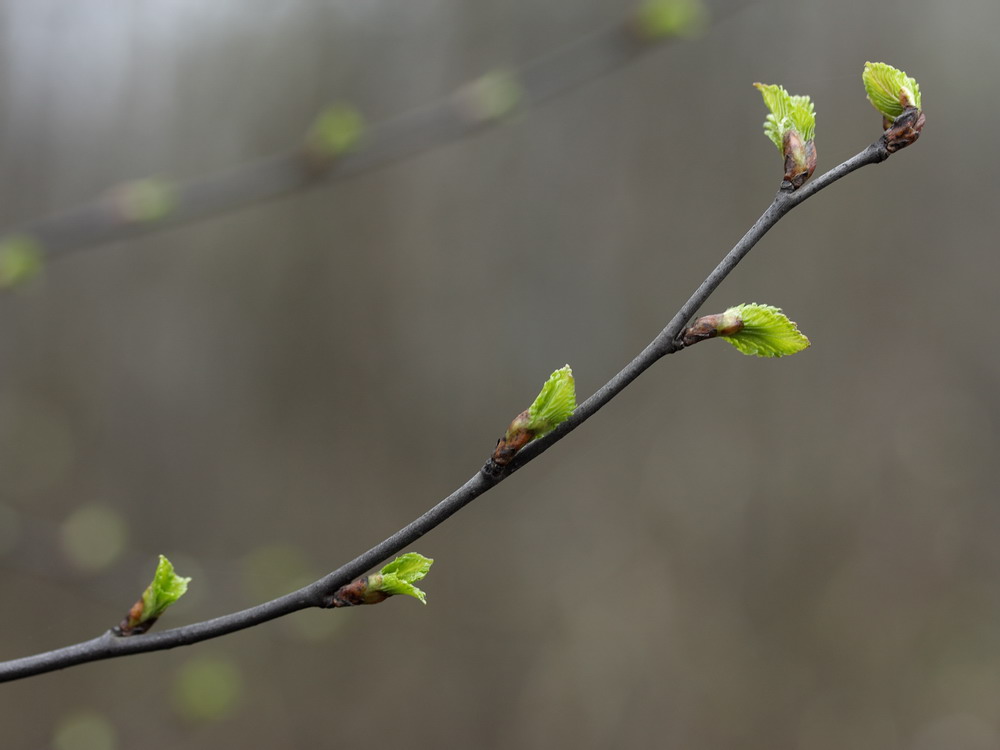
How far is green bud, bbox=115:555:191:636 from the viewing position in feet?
1.34

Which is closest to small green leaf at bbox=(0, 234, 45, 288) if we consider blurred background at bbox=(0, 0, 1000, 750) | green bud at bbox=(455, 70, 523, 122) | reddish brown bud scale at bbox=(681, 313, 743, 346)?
green bud at bbox=(455, 70, 523, 122)

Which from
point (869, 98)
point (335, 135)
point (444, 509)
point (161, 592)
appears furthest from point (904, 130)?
point (335, 135)

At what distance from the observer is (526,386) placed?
2.27 m

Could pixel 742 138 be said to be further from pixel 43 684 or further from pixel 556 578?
pixel 43 684

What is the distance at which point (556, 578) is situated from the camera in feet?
7.23

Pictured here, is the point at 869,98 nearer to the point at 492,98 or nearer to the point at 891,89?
the point at 891,89

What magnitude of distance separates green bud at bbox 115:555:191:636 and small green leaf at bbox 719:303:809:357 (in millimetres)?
316

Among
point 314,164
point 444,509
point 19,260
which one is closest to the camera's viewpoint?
point 444,509

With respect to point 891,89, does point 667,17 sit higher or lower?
higher

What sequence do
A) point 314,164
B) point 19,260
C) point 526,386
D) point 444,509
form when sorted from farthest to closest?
point 526,386, point 314,164, point 19,260, point 444,509

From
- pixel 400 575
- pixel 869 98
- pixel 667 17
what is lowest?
pixel 400 575

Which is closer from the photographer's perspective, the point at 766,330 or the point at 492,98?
the point at 766,330

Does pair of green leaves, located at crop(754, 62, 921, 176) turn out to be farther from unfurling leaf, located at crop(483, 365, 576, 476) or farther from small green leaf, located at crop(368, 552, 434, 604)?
small green leaf, located at crop(368, 552, 434, 604)

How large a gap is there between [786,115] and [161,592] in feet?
1.36
